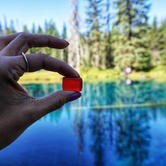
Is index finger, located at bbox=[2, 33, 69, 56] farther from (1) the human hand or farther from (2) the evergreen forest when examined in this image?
(2) the evergreen forest

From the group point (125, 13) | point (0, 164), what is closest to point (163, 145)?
point (0, 164)

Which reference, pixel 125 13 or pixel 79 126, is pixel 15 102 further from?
pixel 125 13

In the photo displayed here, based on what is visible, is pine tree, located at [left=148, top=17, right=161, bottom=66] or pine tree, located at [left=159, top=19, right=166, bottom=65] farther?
pine tree, located at [left=148, top=17, right=161, bottom=66]

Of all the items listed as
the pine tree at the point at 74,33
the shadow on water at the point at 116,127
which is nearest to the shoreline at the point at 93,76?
the shadow on water at the point at 116,127

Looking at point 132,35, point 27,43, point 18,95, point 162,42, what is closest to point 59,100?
point 18,95

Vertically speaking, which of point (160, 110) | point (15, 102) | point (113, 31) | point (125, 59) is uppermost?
point (113, 31)

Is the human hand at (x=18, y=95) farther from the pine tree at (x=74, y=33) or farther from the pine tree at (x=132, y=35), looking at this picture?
the pine tree at (x=132, y=35)

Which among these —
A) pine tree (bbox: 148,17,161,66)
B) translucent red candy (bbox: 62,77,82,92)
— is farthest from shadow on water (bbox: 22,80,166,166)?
pine tree (bbox: 148,17,161,66)
